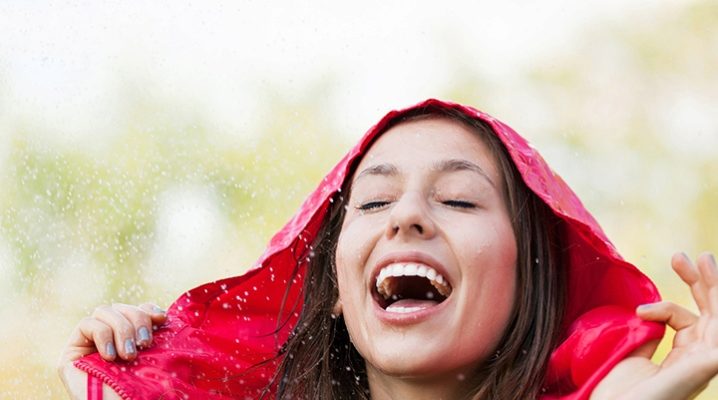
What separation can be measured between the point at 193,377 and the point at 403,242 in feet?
2.63

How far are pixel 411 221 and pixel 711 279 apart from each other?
2.34 feet

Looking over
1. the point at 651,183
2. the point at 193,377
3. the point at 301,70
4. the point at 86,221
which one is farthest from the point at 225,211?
the point at 193,377

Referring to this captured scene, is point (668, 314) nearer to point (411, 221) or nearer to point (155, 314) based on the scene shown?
point (411, 221)

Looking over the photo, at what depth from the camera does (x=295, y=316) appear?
11.5ft

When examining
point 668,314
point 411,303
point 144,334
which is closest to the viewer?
point 668,314

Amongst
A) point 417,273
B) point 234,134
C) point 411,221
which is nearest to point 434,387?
point 417,273

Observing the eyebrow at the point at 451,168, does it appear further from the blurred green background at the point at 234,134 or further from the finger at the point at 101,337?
the blurred green background at the point at 234,134

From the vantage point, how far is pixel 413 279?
309 centimetres

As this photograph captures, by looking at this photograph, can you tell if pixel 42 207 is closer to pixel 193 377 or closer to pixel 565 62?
pixel 565 62

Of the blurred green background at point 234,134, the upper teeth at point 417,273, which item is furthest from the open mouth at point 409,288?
the blurred green background at point 234,134

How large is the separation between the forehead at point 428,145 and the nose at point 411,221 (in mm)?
158

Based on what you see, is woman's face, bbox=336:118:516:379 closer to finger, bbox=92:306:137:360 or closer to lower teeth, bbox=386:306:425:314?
lower teeth, bbox=386:306:425:314

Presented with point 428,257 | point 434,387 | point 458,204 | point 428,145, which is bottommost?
point 434,387

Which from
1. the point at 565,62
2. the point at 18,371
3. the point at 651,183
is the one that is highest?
the point at 565,62
